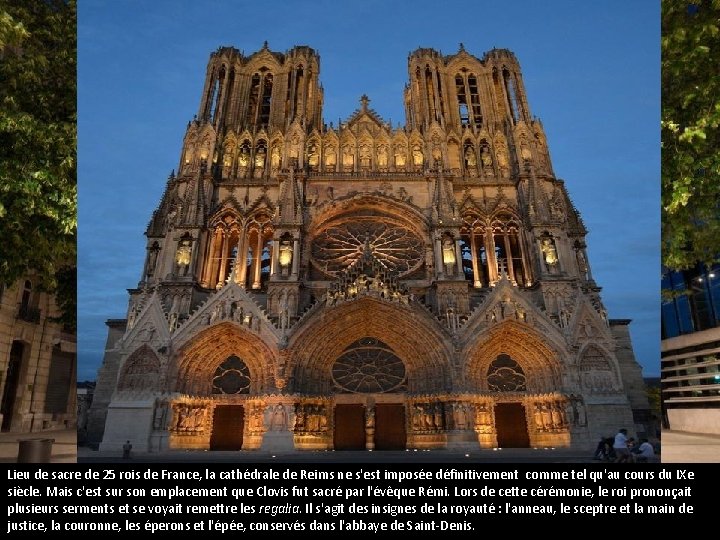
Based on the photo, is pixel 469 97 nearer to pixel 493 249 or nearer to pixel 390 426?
pixel 493 249

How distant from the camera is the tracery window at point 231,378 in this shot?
66.6ft

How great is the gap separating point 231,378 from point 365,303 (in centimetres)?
653

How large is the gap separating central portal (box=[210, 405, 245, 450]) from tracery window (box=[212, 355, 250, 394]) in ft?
2.25

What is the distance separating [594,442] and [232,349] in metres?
14.7

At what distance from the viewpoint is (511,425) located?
20.1m

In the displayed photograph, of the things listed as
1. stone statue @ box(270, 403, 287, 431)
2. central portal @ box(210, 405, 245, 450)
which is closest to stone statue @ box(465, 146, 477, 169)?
stone statue @ box(270, 403, 287, 431)

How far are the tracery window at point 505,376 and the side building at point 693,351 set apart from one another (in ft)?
19.8

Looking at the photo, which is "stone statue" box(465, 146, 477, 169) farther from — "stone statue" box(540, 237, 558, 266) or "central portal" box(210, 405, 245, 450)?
"central portal" box(210, 405, 245, 450)

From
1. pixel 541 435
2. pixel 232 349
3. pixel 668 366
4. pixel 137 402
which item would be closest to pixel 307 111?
pixel 232 349

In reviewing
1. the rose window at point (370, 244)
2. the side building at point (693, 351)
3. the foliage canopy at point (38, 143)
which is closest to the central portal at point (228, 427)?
the rose window at point (370, 244)

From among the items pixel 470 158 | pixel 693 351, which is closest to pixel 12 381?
pixel 470 158

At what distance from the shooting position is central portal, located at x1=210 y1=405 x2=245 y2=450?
19.8 m

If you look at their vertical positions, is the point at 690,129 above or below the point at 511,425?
above
